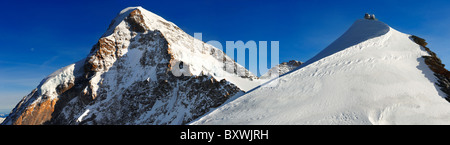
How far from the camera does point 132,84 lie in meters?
69.2

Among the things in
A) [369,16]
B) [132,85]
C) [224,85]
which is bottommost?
[224,85]

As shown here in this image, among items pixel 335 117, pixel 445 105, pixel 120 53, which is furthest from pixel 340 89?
pixel 120 53

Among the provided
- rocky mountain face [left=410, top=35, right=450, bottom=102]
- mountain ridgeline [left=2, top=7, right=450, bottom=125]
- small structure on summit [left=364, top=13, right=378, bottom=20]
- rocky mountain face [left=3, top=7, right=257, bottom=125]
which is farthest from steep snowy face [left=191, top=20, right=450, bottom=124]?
rocky mountain face [left=3, top=7, right=257, bottom=125]

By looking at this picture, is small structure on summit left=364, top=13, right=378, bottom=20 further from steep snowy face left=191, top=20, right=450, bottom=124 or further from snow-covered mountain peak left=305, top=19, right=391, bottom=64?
steep snowy face left=191, top=20, right=450, bottom=124

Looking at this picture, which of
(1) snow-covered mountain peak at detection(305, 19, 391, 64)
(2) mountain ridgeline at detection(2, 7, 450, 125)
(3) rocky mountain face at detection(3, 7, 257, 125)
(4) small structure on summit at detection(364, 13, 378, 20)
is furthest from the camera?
(3) rocky mountain face at detection(3, 7, 257, 125)

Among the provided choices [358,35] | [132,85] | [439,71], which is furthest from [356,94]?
[132,85]

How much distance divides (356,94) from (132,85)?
212 feet

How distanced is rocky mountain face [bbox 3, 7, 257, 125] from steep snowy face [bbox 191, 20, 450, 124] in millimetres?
35632

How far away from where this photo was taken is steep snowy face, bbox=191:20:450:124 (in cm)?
1321

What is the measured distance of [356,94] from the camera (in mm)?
15180

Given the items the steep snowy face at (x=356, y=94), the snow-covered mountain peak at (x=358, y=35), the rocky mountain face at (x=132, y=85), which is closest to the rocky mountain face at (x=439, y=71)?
→ the steep snowy face at (x=356, y=94)

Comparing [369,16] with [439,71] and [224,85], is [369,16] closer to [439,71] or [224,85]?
[439,71]

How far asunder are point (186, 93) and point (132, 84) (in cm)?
1820
